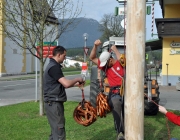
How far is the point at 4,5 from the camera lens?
10914 mm

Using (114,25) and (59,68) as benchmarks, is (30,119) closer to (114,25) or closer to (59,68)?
(59,68)

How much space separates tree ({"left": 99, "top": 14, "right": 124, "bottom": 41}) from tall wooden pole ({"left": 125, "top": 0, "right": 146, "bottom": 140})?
150 ft

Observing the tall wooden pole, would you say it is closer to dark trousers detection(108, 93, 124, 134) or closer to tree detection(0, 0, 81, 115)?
dark trousers detection(108, 93, 124, 134)

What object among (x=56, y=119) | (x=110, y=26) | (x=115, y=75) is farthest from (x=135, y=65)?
(x=110, y=26)

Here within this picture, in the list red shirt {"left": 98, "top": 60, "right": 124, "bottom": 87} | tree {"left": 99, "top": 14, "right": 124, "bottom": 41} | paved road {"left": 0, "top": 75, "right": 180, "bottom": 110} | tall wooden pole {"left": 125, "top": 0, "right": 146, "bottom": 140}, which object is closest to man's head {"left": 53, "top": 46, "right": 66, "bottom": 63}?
red shirt {"left": 98, "top": 60, "right": 124, "bottom": 87}

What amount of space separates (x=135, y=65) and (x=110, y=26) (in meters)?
53.0

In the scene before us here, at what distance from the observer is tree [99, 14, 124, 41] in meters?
52.2

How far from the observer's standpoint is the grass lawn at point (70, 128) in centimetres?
775

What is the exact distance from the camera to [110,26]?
5694 centimetres

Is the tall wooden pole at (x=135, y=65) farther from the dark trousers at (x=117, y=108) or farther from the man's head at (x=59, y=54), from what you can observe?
the dark trousers at (x=117, y=108)

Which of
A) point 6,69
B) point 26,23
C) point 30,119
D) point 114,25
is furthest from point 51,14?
point 114,25

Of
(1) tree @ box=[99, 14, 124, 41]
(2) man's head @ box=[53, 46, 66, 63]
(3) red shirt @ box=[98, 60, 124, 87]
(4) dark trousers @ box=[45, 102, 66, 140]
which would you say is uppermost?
(1) tree @ box=[99, 14, 124, 41]

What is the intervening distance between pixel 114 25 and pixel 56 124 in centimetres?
4991

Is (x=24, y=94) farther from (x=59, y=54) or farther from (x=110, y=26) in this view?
(x=110, y=26)
